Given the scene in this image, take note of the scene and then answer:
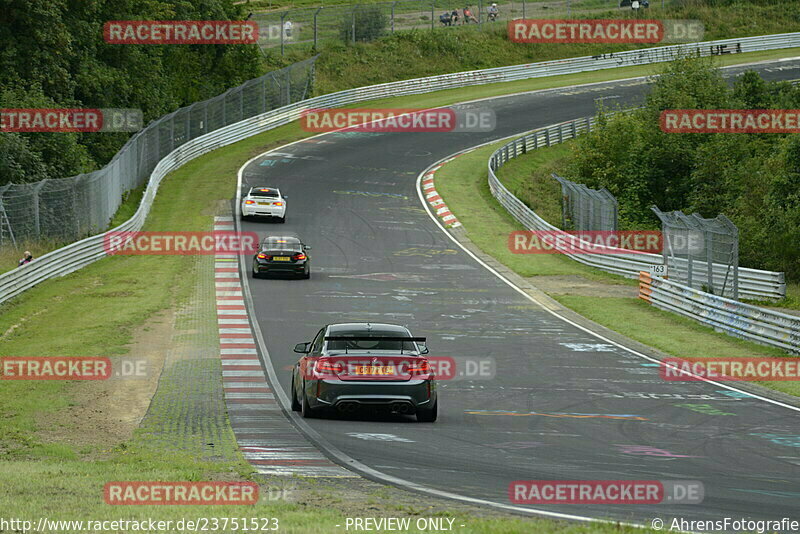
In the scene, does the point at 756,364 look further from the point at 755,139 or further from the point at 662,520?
the point at 755,139

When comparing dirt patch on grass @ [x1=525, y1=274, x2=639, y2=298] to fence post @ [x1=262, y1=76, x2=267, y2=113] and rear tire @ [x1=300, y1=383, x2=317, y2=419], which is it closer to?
rear tire @ [x1=300, y1=383, x2=317, y2=419]

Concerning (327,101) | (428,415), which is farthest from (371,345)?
(327,101)

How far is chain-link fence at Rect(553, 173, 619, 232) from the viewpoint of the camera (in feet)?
128

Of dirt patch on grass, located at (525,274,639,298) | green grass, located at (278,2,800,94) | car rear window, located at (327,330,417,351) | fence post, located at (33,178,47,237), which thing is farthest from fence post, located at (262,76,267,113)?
car rear window, located at (327,330,417,351)

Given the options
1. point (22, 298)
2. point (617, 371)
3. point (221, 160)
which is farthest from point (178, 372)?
point (221, 160)

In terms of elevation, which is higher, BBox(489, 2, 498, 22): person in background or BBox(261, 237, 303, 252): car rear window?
BBox(489, 2, 498, 22): person in background

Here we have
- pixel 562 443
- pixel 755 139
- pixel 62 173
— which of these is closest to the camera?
pixel 562 443

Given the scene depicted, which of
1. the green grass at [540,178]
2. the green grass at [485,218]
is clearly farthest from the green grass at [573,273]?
the green grass at [540,178]

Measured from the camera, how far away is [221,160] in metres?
56.7

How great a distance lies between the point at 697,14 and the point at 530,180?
41013 millimetres

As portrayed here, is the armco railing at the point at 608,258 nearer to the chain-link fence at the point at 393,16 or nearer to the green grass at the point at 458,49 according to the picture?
the green grass at the point at 458,49

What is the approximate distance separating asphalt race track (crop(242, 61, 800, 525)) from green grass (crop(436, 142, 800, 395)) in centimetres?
144

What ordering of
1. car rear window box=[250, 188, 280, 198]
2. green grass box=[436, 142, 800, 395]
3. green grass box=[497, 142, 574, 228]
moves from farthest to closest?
1. green grass box=[497, 142, 574, 228]
2. car rear window box=[250, 188, 280, 198]
3. green grass box=[436, 142, 800, 395]

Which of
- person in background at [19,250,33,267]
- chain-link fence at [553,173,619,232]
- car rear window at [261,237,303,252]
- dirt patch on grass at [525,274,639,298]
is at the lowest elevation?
dirt patch on grass at [525,274,639,298]
